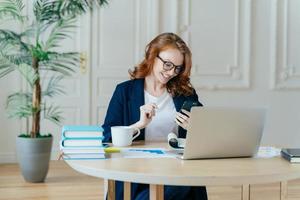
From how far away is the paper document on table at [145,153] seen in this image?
1.75 metres

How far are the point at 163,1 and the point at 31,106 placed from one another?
1.75 metres

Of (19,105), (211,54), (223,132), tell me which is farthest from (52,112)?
(223,132)

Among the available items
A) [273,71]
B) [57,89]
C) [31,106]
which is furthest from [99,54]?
[273,71]

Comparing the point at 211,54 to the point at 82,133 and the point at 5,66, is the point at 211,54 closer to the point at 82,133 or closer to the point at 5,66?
the point at 5,66

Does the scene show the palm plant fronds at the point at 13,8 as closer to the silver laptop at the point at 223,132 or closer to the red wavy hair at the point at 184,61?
the red wavy hair at the point at 184,61

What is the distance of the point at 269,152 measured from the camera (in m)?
1.89

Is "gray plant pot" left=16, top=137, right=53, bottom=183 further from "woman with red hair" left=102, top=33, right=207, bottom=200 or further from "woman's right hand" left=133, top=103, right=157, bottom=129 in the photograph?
"woman's right hand" left=133, top=103, right=157, bottom=129

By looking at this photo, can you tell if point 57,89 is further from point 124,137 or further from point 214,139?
point 214,139

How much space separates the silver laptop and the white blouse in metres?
0.58

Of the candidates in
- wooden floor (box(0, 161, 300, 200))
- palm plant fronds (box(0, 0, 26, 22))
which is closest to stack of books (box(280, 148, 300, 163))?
wooden floor (box(0, 161, 300, 200))

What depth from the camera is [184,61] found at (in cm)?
229

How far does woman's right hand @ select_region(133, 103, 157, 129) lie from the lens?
6.82 feet

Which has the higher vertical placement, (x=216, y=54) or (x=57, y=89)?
(x=216, y=54)

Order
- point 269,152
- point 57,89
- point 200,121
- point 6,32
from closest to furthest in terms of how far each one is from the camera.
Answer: point 200,121
point 269,152
point 6,32
point 57,89
